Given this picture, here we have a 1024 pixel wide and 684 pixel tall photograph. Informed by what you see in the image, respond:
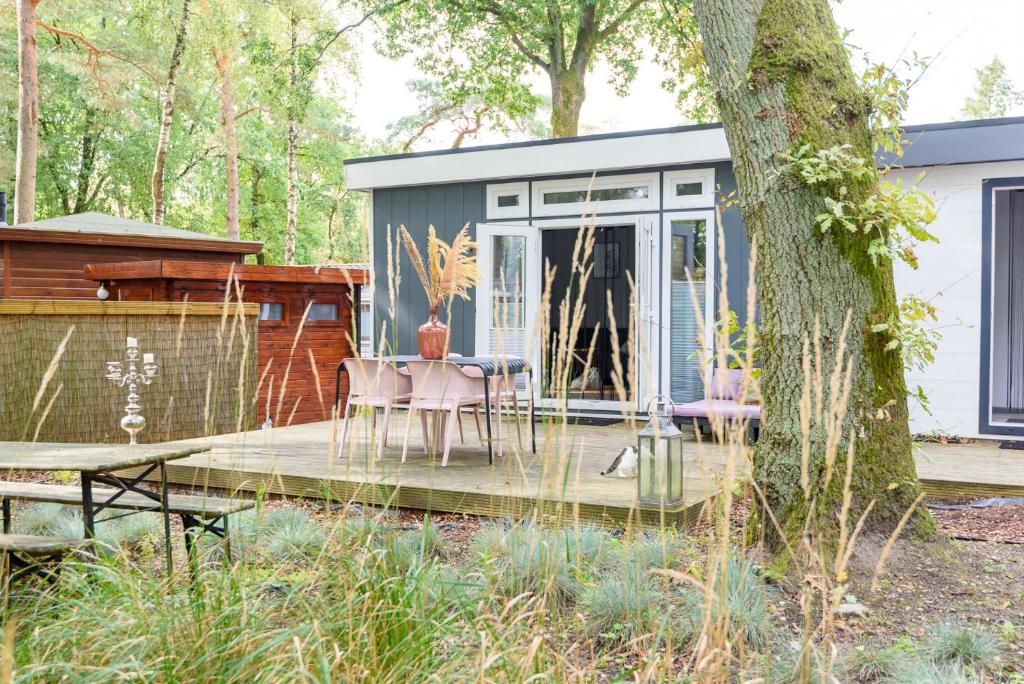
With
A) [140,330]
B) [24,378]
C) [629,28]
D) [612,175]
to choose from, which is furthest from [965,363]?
[629,28]

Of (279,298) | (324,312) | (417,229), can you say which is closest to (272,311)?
(279,298)

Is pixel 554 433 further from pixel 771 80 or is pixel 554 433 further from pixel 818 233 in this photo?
pixel 771 80

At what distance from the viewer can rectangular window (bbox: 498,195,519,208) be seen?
8.52 m

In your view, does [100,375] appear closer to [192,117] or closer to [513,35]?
[513,35]

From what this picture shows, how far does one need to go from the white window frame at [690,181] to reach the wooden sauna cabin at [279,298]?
2.78 m

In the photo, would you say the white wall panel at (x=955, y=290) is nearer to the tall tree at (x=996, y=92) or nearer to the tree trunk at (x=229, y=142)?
the tree trunk at (x=229, y=142)

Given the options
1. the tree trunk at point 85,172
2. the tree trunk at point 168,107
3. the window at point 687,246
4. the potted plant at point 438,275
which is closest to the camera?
the potted plant at point 438,275

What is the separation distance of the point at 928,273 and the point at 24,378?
21.7 feet

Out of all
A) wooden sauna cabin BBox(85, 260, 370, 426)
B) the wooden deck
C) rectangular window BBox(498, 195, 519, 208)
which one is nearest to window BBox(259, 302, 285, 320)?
wooden sauna cabin BBox(85, 260, 370, 426)

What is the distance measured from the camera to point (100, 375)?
6.48 meters

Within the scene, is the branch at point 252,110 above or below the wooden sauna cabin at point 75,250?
above

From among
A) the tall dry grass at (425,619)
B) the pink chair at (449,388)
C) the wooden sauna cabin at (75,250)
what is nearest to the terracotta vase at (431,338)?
the pink chair at (449,388)

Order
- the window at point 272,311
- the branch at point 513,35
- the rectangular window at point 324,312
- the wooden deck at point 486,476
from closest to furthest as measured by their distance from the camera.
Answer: the wooden deck at point 486,476 < the window at point 272,311 < the rectangular window at point 324,312 < the branch at point 513,35

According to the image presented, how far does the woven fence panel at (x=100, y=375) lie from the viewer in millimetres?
6031
